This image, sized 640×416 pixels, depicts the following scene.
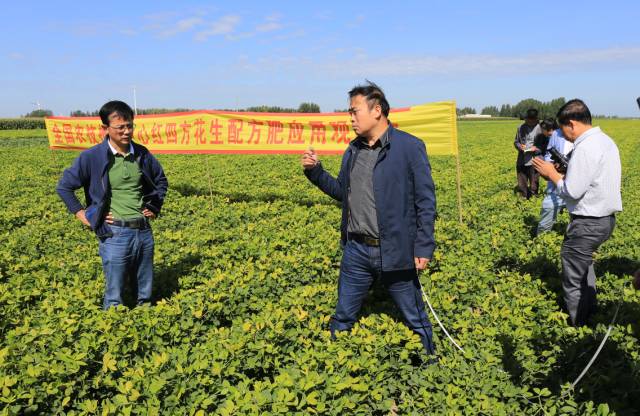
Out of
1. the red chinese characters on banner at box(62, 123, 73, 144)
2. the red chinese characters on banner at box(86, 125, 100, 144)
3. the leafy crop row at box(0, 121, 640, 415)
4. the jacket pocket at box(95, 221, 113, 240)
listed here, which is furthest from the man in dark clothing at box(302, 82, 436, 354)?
the red chinese characters on banner at box(62, 123, 73, 144)

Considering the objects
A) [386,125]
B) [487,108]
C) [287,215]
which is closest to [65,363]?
[386,125]

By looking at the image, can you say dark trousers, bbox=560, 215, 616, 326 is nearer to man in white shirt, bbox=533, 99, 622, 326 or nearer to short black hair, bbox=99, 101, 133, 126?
man in white shirt, bbox=533, 99, 622, 326

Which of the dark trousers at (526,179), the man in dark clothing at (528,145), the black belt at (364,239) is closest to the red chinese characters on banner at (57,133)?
the man in dark clothing at (528,145)

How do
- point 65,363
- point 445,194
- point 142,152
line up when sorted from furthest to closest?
point 445,194 → point 142,152 → point 65,363

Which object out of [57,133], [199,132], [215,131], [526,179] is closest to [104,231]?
[215,131]

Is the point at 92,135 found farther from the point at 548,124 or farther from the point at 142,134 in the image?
the point at 548,124

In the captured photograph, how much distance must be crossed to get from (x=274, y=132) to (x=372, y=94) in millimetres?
7828

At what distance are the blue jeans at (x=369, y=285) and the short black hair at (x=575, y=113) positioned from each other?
2056 mm

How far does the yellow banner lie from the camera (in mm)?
8938

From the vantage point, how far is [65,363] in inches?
124

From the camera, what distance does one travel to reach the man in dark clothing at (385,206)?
3.31 m

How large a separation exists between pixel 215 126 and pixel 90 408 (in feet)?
31.4

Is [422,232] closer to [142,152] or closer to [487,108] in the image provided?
[142,152]

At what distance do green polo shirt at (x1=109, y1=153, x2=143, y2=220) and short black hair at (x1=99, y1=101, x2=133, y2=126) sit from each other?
383 millimetres
